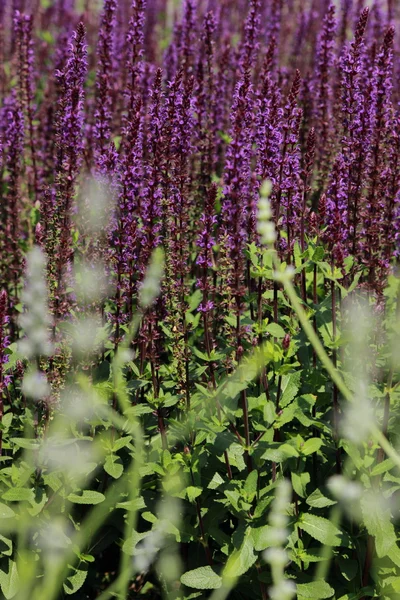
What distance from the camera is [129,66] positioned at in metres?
4.96

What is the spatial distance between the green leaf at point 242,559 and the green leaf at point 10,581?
113 cm

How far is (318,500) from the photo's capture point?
3.66 metres

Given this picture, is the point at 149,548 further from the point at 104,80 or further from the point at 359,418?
the point at 104,80

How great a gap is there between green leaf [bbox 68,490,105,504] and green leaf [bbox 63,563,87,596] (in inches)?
18.2

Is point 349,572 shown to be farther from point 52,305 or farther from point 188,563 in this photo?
point 52,305

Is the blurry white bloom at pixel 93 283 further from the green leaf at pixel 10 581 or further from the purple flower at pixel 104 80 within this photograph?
the green leaf at pixel 10 581

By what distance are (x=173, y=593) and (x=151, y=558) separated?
11.1 inches

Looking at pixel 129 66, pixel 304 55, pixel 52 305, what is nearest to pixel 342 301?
pixel 52 305

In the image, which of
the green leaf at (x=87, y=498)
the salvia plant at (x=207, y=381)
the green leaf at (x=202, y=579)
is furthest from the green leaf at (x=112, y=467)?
the green leaf at (x=202, y=579)

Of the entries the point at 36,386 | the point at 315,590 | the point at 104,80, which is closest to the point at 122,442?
the point at 36,386

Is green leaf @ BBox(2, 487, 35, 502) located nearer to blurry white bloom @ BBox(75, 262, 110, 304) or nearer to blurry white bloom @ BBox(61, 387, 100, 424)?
blurry white bloom @ BBox(61, 387, 100, 424)

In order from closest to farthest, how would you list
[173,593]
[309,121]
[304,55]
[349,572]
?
[349,572] < [173,593] < [309,121] < [304,55]

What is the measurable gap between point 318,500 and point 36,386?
5.46 feet

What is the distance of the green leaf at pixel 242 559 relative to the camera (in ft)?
11.2
